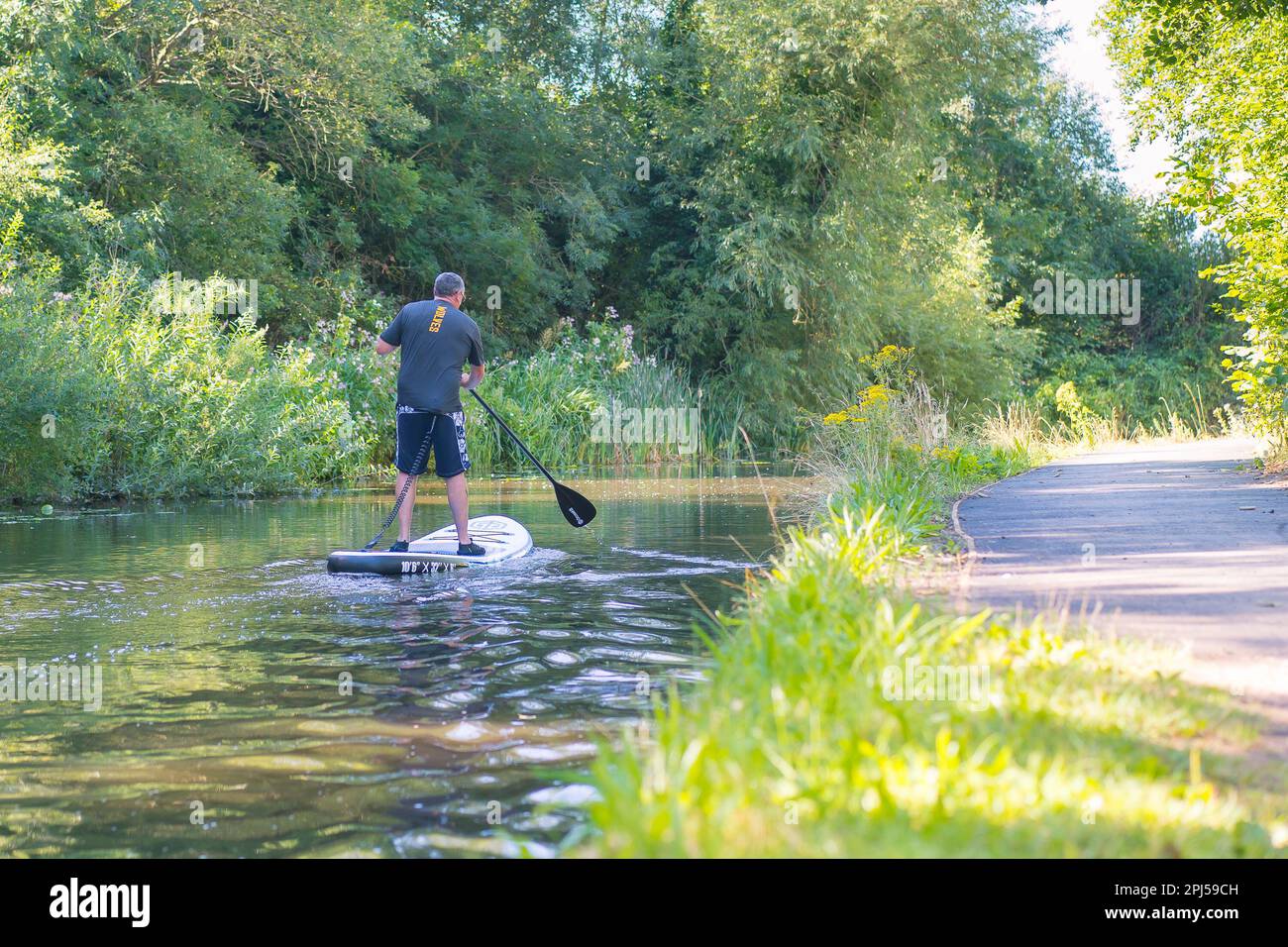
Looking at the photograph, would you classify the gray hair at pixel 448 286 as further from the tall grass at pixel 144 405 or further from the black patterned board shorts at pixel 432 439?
the tall grass at pixel 144 405

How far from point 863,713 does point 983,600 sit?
2.25m

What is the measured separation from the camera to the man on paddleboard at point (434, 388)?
10148mm

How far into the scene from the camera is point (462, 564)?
9781 millimetres

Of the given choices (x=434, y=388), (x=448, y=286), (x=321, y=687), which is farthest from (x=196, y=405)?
(x=321, y=687)

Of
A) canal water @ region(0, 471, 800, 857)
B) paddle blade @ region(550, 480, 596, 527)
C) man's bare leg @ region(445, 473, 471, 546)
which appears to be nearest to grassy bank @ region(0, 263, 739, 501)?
canal water @ region(0, 471, 800, 857)

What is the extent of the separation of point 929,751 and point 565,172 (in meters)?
30.3

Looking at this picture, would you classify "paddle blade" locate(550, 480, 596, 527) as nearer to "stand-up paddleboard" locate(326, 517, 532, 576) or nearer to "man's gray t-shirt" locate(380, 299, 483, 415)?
"stand-up paddleboard" locate(326, 517, 532, 576)

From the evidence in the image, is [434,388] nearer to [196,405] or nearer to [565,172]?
[196,405]

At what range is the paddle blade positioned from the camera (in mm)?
11867

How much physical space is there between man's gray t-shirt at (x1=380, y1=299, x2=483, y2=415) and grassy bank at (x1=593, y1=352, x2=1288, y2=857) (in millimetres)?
5328

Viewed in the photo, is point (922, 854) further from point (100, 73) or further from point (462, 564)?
point (100, 73)

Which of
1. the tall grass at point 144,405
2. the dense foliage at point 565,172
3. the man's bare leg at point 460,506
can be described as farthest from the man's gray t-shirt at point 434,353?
the dense foliage at point 565,172

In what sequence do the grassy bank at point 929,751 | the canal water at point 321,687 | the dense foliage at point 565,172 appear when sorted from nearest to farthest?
the grassy bank at point 929,751, the canal water at point 321,687, the dense foliage at point 565,172
